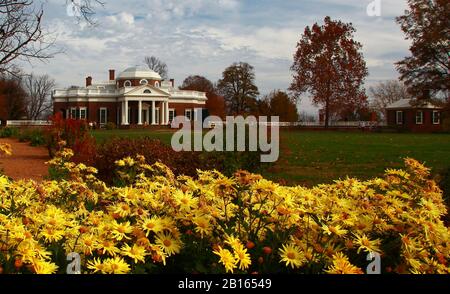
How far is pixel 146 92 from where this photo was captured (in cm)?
6712

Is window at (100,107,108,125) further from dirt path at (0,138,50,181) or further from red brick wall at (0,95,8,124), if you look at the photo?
dirt path at (0,138,50,181)

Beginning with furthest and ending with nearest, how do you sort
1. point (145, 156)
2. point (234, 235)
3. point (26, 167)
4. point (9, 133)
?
1. point (9, 133)
2. point (26, 167)
3. point (145, 156)
4. point (234, 235)

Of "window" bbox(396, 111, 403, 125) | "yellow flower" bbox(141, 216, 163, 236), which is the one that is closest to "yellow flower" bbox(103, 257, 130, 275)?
"yellow flower" bbox(141, 216, 163, 236)

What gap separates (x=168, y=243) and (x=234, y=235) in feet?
1.11

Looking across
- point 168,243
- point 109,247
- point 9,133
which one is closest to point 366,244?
point 168,243

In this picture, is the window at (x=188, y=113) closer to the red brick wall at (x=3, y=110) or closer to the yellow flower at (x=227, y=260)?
the red brick wall at (x=3, y=110)

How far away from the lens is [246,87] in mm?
77688

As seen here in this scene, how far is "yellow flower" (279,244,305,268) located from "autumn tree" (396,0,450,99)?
A: 151ft

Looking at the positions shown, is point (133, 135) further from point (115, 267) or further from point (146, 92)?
point (115, 267)

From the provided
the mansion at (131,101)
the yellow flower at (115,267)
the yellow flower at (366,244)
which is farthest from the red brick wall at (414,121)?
the yellow flower at (115,267)

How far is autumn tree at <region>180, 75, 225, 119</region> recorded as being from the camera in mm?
73556

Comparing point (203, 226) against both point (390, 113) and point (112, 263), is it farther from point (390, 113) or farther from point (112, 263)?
point (390, 113)

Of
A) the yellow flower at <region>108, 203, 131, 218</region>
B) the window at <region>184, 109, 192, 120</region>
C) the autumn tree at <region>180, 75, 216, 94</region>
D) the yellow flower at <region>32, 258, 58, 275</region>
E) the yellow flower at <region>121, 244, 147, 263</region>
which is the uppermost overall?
the autumn tree at <region>180, 75, 216, 94</region>

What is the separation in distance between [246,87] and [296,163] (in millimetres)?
62077
